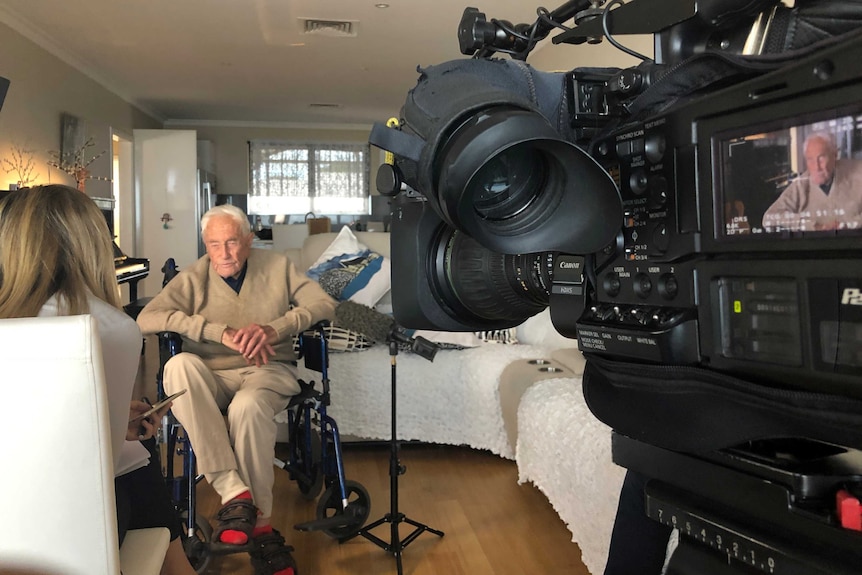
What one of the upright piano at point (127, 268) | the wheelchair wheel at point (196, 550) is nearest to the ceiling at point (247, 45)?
the upright piano at point (127, 268)

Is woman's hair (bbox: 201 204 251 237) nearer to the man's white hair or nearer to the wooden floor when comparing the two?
the wooden floor

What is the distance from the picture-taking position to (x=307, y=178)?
30.4 feet

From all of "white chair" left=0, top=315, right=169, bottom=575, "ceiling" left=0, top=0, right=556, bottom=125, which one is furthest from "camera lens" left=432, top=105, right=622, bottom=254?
"ceiling" left=0, top=0, right=556, bottom=125

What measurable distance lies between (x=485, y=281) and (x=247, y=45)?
4741 millimetres

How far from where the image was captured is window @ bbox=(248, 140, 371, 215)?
9117 millimetres

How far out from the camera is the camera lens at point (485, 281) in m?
0.86

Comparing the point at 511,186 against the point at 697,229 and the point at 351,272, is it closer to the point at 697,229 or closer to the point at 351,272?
the point at 697,229

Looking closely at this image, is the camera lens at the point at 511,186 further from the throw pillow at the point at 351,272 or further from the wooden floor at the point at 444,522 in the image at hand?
the throw pillow at the point at 351,272

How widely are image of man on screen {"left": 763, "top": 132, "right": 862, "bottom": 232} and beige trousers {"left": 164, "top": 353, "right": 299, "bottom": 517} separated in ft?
6.36

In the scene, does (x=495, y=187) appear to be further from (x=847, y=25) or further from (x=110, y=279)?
(x=110, y=279)

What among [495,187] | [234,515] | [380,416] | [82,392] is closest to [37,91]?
[380,416]

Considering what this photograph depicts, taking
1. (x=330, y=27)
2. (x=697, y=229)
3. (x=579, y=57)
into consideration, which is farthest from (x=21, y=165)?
(x=697, y=229)

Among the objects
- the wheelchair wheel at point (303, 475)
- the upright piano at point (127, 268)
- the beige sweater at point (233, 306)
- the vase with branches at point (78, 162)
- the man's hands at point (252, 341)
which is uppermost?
the vase with branches at point (78, 162)

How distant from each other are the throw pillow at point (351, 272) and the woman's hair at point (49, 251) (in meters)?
2.01
